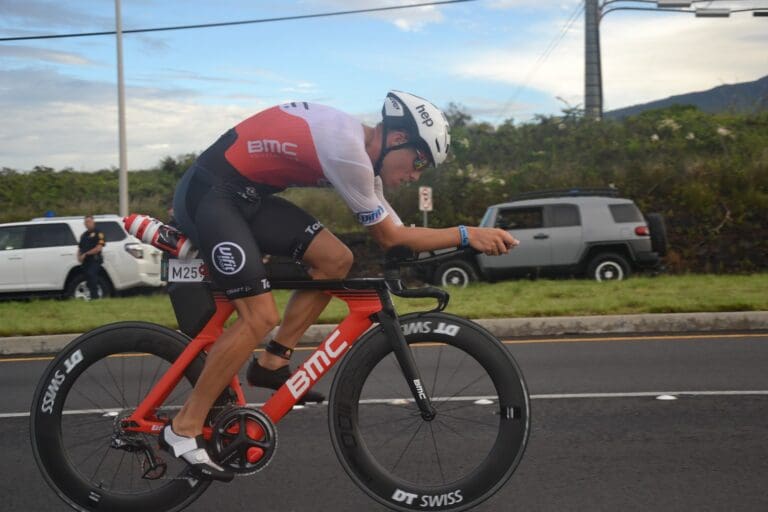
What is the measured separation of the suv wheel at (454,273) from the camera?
61.2ft

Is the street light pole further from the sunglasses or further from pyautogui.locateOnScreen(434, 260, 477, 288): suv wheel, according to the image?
the sunglasses

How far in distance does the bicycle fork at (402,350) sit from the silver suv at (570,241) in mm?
14100

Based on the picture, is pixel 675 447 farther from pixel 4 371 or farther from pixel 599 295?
pixel 599 295

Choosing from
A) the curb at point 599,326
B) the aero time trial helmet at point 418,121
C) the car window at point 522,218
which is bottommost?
the curb at point 599,326

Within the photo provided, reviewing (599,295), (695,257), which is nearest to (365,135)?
(599,295)

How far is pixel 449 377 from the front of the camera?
419 centimetres

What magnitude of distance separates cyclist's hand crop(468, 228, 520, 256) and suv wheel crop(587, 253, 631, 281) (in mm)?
14818

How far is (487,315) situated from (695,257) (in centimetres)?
1265

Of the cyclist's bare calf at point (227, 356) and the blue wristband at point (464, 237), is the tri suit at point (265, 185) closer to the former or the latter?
the cyclist's bare calf at point (227, 356)

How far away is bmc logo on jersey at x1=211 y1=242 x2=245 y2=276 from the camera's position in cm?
379

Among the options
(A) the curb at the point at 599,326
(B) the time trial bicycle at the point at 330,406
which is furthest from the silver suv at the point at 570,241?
(B) the time trial bicycle at the point at 330,406

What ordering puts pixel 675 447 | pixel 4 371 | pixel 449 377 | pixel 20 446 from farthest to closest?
pixel 4 371 < pixel 20 446 < pixel 675 447 < pixel 449 377

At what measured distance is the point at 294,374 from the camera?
3.92 meters

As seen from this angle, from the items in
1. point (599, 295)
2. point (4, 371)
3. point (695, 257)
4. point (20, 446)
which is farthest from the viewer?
point (695, 257)
